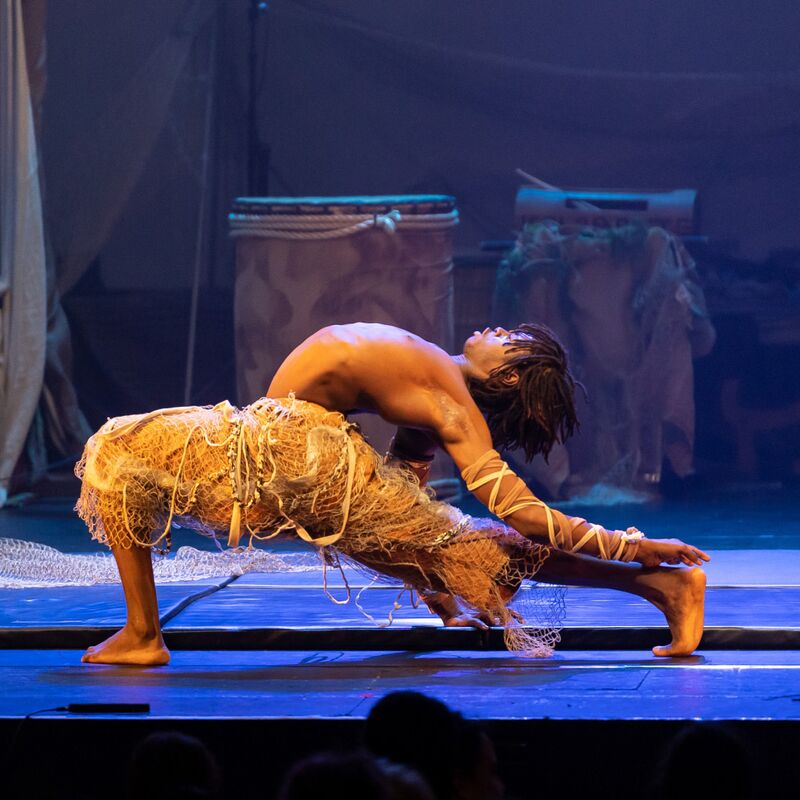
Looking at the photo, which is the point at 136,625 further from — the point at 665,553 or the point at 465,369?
the point at 665,553

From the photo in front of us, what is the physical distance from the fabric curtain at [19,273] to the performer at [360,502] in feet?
10.7

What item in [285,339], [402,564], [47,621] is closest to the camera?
[402,564]

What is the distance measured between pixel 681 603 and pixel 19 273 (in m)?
4.02

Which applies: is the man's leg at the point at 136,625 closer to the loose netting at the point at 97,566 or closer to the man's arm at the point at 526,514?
the man's arm at the point at 526,514

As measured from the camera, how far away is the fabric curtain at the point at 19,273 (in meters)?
5.87

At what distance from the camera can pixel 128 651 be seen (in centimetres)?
281

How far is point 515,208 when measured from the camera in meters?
6.40

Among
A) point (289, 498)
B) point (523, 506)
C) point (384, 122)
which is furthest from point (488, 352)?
point (384, 122)

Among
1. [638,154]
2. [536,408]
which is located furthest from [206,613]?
[638,154]

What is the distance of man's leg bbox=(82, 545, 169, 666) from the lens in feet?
9.17

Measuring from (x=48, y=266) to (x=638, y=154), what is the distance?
9.62ft
